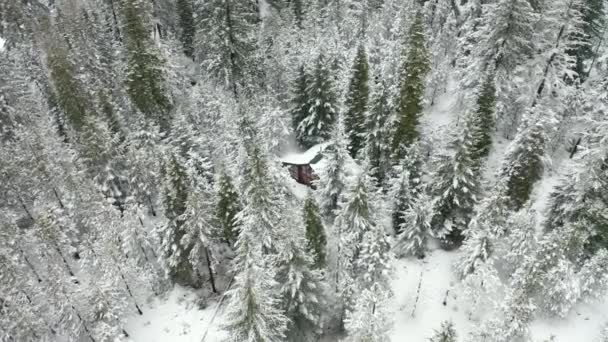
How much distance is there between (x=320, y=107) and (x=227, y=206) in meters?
→ 15.6

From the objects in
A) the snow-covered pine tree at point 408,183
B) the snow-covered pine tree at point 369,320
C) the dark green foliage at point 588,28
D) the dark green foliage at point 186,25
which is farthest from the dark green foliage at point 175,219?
the dark green foliage at point 588,28

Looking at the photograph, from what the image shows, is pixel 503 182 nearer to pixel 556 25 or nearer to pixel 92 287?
pixel 556 25

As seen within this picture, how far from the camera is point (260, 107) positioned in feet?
145

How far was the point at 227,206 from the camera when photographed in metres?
31.9

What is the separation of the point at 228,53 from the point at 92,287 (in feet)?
85.7

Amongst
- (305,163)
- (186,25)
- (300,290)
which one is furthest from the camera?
(186,25)

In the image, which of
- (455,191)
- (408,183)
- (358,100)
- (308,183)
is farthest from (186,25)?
(455,191)

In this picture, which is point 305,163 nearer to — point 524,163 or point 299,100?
point 299,100

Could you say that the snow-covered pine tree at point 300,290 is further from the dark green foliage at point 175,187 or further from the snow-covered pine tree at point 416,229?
the dark green foliage at point 175,187

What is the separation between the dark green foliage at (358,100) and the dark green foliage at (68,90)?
2531cm

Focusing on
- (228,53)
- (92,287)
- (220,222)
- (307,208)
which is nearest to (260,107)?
(228,53)

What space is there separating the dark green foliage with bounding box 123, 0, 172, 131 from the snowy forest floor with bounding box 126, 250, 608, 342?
18.0m

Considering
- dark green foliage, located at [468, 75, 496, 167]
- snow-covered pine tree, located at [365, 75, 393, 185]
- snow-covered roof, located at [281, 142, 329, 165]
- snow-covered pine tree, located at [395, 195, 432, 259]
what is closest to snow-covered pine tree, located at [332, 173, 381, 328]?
snow-covered pine tree, located at [395, 195, 432, 259]

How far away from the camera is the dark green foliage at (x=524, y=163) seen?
97.2ft
